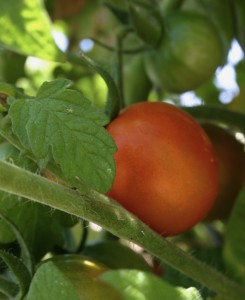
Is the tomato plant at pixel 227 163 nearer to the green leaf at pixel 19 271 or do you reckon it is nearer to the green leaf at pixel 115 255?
the green leaf at pixel 115 255

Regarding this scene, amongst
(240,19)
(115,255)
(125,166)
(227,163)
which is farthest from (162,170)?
(240,19)

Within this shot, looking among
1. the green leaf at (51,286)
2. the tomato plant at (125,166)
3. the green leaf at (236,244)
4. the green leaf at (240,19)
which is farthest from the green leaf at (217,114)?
the green leaf at (51,286)

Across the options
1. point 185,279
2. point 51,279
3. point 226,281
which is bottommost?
point 185,279

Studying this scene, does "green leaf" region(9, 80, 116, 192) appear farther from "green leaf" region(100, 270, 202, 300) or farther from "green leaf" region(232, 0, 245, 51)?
"green leaf" region(232, 0, 245, 51)

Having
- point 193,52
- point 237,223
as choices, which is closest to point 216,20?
point 193,52

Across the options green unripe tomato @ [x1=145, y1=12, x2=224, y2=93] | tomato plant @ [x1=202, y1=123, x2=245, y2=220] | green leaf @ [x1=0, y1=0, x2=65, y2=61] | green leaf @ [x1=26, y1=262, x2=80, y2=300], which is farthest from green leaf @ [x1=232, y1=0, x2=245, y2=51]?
green leaf @ [x1=26, y1=262, x2=80, y2=300]

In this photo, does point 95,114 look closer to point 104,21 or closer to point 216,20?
point 216,20
